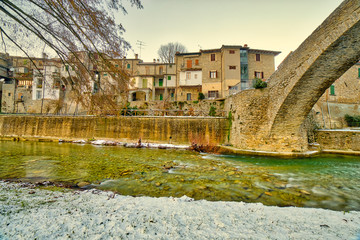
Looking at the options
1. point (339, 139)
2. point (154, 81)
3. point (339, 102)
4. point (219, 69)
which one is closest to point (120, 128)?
point (154, 81)

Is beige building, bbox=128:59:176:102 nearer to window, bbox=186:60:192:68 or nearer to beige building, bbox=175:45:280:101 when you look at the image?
beige building, bbox=175:45:280:101

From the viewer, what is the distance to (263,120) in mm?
10211

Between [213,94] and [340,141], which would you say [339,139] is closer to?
[340,141]

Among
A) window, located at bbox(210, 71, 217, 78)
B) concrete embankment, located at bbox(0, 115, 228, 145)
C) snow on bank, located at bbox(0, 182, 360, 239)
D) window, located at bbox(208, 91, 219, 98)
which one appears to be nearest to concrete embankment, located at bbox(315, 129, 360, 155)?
concrete embankment, located at bbox(0, 115, 228, 145)

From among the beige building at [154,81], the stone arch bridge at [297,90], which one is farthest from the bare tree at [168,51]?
the stone arch bridge at [297,90]

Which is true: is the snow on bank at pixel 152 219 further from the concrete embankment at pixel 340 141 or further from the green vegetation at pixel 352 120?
the green vegetation at pixel 352 120

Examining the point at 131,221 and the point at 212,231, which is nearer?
the point at 212,231

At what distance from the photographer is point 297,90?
8055 millimetres

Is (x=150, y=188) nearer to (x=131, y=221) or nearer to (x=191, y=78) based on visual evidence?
(x=131, y=221)

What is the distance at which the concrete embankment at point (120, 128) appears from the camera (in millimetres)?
14059

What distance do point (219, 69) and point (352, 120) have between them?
18.2 m

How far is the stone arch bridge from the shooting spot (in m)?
5.75

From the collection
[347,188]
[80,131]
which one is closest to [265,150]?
[347,188]

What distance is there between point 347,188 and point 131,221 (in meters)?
6.17
